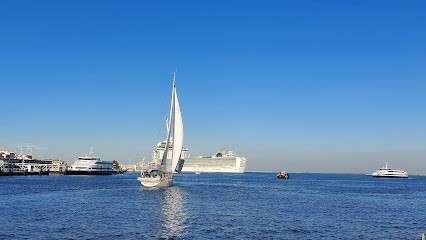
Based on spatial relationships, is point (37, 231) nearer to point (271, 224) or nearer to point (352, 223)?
point (271, 224)

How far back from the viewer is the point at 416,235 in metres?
32.7

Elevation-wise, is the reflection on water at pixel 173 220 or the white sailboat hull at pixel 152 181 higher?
the white sailboat hull at pixel 152 181

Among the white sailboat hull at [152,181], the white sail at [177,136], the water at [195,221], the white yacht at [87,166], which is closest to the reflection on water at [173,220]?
the water at [195,221]

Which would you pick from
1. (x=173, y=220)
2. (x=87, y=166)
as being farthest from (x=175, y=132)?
(x=87, y=166)

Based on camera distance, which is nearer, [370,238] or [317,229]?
[370,238]

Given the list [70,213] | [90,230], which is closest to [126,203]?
[70,213]

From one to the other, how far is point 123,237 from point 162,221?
27.0ft

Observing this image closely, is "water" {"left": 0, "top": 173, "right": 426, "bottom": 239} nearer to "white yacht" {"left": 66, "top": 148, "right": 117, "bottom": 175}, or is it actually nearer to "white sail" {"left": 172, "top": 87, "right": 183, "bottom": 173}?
"white sail" {"left": 172, "top": 87, "right": 183, "bottom": 173}

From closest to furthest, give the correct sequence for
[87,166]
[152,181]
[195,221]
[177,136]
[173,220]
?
[195,221] < [173,220] < [152,181] < [177,136] < [87,166]

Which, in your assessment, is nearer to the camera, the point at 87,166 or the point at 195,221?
the point at 195,221

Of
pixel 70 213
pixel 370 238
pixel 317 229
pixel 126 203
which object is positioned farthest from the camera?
pixel 126 203

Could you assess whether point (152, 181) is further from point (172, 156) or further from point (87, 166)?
point (87, 166)

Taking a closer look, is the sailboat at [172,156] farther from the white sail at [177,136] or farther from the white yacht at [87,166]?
the white yacht at [87,166]

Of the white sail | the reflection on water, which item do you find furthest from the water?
the white sail
